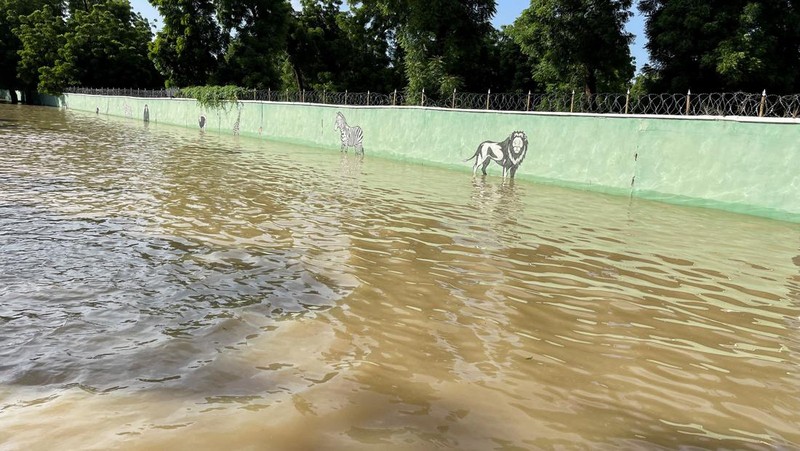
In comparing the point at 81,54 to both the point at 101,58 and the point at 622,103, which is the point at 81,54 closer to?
the point at 101,58

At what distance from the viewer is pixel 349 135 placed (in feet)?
62.9

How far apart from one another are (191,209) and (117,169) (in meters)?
4.94

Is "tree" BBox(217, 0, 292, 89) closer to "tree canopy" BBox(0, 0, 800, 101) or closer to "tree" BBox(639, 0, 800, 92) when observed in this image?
"tree canopy" BBox(0, 0, 800, 101)

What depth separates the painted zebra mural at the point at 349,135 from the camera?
61.3ft

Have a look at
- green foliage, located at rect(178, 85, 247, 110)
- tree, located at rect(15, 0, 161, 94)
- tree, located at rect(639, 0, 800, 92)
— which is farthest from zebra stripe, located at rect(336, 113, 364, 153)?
tree, located at rect(15, 0, 161, 94)

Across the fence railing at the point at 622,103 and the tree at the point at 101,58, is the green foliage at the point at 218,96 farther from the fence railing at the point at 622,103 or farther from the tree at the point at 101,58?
the tree at the point at 101,58

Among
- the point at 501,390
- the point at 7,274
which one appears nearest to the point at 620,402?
the point at 501,390

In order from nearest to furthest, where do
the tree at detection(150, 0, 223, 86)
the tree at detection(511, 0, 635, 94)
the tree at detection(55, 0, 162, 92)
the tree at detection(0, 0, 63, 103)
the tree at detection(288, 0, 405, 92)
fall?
the tree at detection(511, 0, 635, 94), the tree at detection(150, 0, 223, 86), the tree at detection(288, 0, 405, 92), the tree at detection(55, 0, 162, 92), the tree at detection(0, 0, 63, 103)

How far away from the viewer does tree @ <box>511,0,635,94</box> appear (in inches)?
920

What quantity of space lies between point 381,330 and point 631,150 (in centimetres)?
926

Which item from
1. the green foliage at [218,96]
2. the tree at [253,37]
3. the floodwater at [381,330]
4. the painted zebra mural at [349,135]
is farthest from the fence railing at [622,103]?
the tree at [253,37]

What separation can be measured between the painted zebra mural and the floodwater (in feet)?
35.0

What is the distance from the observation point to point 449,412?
289 cm

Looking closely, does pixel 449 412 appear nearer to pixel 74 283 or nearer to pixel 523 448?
pixel 523 448
